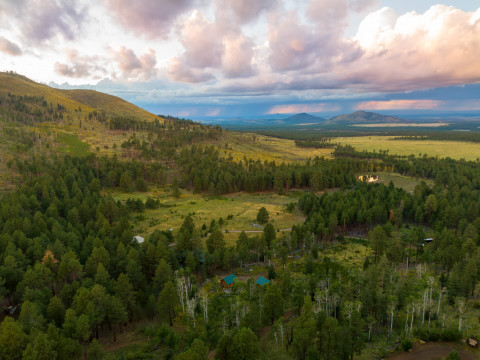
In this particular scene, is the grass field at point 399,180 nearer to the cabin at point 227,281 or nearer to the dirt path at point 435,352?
the dirt path at point 435,352

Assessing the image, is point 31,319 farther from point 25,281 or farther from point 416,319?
point 416,319

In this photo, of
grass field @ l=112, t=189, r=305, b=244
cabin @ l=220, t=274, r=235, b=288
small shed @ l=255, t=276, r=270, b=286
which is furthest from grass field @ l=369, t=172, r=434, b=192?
cabin @ l=220, t=274, r=235, b=288

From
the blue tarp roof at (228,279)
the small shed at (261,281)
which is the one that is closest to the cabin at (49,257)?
the blue tarp roof at (228,279)

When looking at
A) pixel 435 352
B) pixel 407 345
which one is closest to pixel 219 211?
pixel 407 345

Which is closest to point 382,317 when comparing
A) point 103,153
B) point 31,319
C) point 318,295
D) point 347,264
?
point 318,295

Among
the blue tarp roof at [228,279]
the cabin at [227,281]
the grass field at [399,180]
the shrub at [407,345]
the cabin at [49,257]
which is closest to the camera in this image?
the shrub at [407,345]
